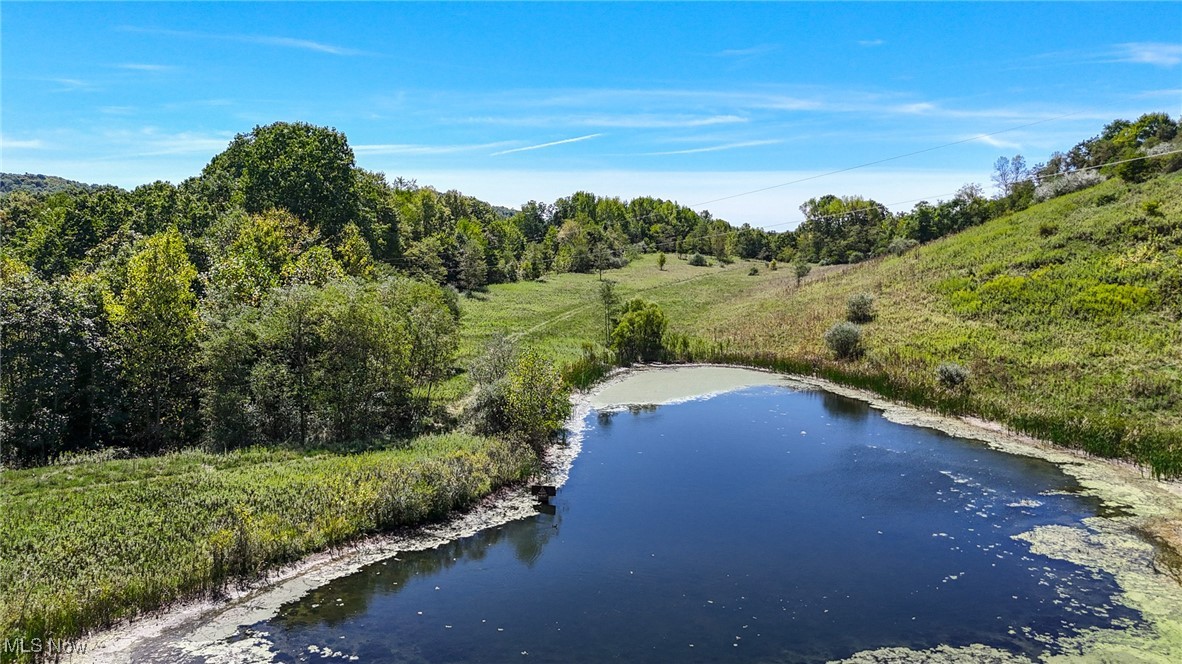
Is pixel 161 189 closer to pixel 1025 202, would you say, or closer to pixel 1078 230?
pixel 1078 230

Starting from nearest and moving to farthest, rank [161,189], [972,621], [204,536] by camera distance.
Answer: [972,621]
[204,536]
[161,189]

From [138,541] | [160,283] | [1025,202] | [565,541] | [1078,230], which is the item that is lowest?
[565,541]

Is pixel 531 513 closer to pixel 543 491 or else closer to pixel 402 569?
pixel 543 491

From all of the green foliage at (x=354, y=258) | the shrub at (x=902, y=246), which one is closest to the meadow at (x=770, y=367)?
the shrub at (x=902, y=246)

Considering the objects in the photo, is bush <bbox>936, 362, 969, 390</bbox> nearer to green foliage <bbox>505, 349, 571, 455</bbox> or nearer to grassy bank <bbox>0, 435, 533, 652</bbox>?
green foliage <bbox>505, 349, 571, 455</bbox>

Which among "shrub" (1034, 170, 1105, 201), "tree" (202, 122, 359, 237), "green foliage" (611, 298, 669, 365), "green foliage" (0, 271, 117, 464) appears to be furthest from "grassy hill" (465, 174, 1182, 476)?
"green foliage" (0, 271, 117, 464)

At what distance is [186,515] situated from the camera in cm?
1605

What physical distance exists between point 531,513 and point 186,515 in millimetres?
9295

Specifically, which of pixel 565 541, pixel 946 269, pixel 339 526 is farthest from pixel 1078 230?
pixel 339 526

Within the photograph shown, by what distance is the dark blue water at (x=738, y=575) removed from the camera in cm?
1303

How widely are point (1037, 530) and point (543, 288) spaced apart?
66.4 m

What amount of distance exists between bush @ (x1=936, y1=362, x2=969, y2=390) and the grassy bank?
23605 millimetres

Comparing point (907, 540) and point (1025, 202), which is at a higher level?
point (1025, 202)

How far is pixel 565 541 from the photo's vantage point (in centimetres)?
1792
